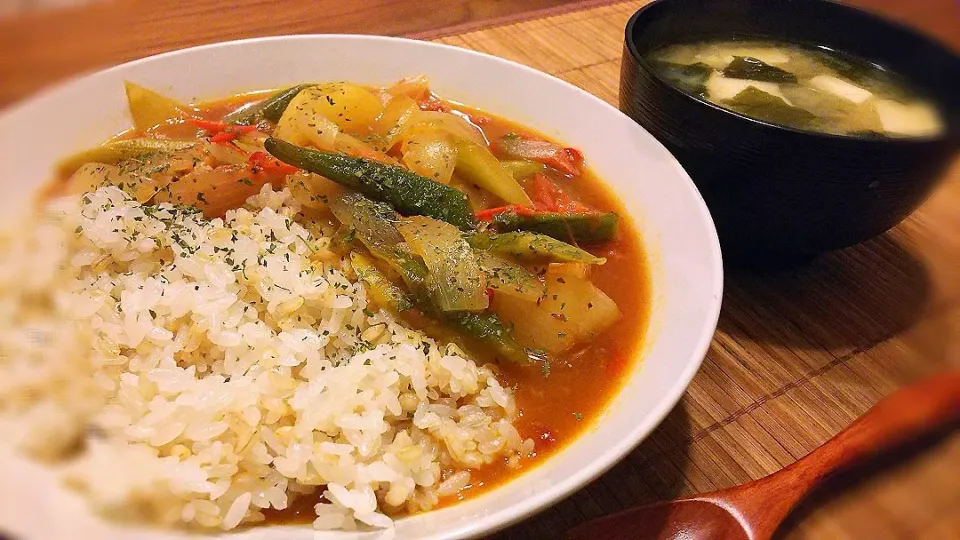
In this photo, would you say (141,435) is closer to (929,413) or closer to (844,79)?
(929,413)

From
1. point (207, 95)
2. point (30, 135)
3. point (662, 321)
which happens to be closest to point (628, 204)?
point (662, 321)

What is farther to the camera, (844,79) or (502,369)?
(844,79)

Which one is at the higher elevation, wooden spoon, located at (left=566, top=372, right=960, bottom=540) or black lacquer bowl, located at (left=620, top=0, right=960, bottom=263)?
black lacquer bowl, located at (left=620, top=0, right=960, bottom=263)

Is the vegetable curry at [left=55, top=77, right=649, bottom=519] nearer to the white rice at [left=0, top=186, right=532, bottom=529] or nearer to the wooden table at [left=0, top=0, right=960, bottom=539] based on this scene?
the white rice at [left=0, top=186, right=532, bottom=529]

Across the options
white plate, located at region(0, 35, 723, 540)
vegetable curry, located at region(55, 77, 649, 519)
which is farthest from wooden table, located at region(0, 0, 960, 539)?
vegetable curry, located at region(55, 77, 649, 519)

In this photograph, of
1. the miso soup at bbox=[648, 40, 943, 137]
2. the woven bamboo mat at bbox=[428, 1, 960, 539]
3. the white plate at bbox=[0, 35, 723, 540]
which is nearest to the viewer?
the white plate at bbox=[0, 35, 723, 540]

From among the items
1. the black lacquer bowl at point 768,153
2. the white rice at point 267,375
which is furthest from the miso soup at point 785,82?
the white rice at point 267,375
